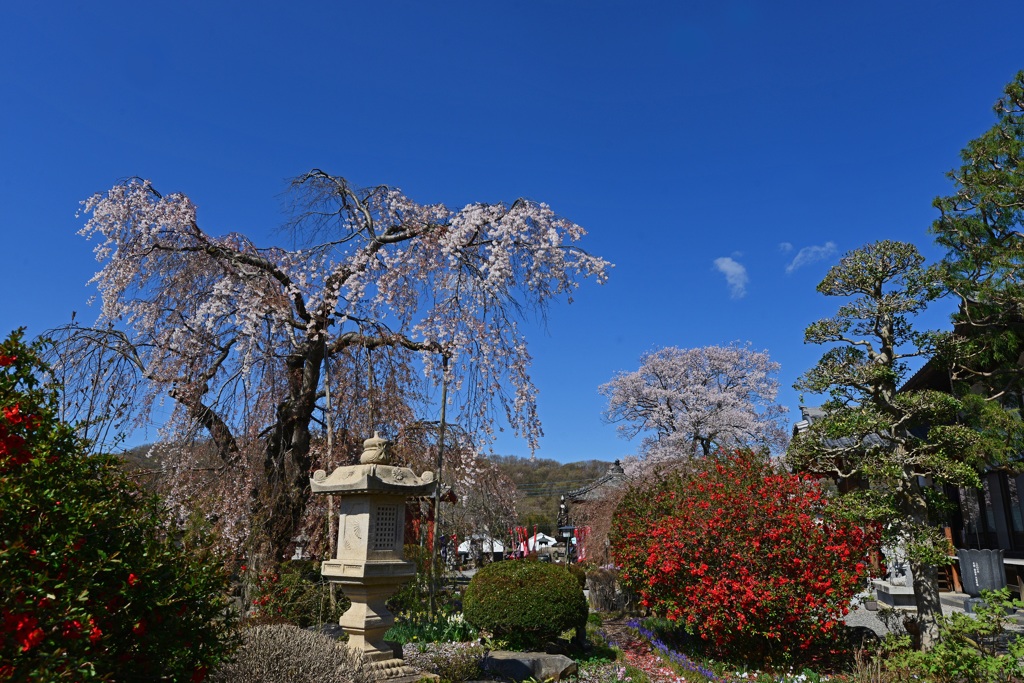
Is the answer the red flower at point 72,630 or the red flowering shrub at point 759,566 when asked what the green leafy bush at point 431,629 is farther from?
the red flower at point 72,630

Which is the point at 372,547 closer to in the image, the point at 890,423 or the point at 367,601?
the point at 367,601

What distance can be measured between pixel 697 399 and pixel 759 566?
65.2ft

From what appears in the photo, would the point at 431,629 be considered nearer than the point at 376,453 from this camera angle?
No

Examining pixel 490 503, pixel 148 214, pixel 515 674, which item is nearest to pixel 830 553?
pixel 515 674

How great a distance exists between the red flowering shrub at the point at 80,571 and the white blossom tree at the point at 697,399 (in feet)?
78.8

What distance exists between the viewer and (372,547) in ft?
23.6

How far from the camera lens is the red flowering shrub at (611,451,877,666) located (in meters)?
8.48

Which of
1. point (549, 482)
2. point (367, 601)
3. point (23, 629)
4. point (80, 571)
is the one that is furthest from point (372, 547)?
point (549, 482)

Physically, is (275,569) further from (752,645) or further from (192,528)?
(752,645)

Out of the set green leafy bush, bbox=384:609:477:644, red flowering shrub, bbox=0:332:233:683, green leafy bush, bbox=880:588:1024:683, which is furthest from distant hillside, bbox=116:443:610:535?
red flowering shrub, bbox=0:332:233:683

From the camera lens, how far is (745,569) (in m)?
8.70

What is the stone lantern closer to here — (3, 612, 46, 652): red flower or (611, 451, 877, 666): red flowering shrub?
(611, 451, 877, 666): red flowering shrub

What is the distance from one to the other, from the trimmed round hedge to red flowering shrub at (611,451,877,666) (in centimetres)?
130

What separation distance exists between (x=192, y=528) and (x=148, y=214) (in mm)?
6400
